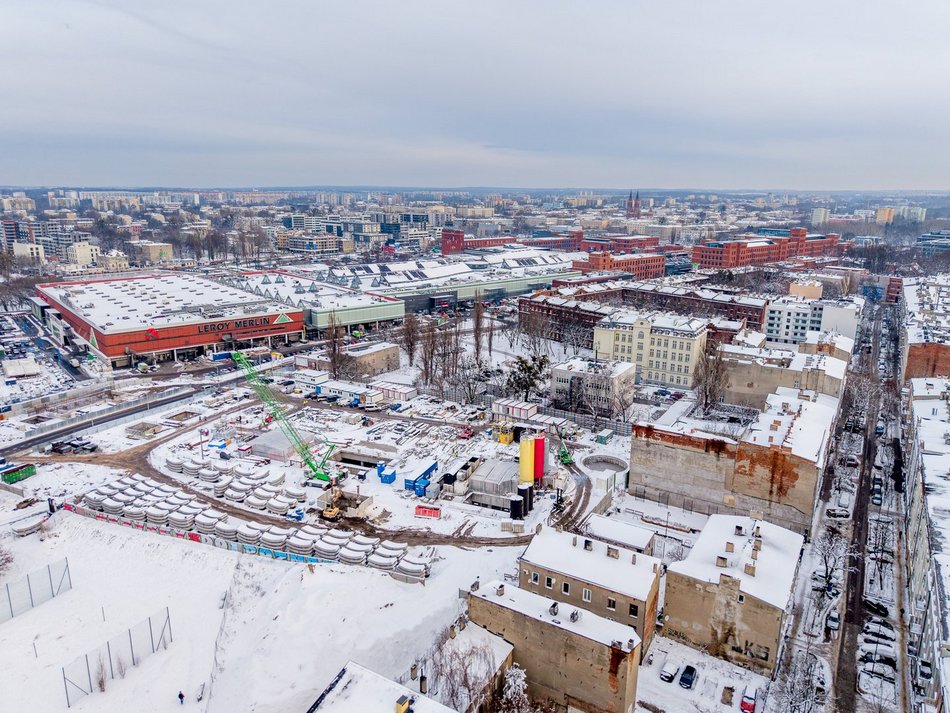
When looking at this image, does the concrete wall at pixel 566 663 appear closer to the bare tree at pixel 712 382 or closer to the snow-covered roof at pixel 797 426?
the snow-covered roof at pixel 797 426

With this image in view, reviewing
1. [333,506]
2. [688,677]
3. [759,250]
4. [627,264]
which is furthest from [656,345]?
[759,250]

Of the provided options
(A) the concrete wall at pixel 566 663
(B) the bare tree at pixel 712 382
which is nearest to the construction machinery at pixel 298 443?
(A) the concrete wall at pixel 566 663

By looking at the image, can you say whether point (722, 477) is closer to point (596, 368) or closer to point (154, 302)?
point (596, 368)

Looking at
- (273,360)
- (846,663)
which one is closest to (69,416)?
(273,360)

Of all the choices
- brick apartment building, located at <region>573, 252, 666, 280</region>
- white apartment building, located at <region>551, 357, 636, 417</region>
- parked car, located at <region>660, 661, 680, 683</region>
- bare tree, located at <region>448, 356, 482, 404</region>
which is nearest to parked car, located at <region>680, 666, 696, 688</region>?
parked car, located at <region>660, 661, 680, 683</region>

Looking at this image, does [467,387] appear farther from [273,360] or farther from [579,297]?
[579,297]
